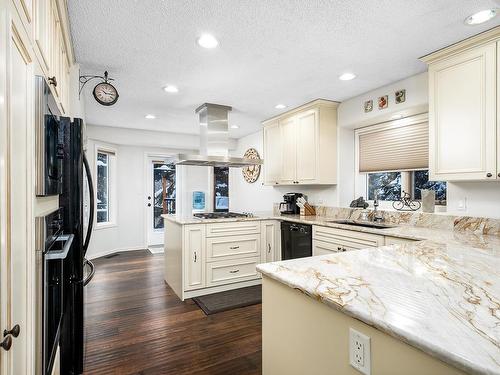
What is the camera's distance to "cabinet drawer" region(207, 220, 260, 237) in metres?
3.37

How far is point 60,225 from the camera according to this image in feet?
4.42

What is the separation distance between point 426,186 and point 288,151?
1.84m

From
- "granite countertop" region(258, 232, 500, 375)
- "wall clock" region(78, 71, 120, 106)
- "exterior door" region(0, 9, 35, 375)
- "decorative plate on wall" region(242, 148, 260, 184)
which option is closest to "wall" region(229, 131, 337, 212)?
"decorative plate on wall" region(242, 148, 260, 184)

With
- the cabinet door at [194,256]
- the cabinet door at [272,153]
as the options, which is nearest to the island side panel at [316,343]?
the cabinet door at [194,256]

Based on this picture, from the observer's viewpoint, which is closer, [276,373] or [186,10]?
[276,373]

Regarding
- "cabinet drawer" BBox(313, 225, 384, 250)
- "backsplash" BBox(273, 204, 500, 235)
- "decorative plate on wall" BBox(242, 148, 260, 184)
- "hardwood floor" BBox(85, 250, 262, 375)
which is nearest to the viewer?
"hardwood floor" BBox(85, 250, 262, 375)

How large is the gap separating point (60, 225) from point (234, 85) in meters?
2.38

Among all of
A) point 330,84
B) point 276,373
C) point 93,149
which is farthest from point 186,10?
point 93,149

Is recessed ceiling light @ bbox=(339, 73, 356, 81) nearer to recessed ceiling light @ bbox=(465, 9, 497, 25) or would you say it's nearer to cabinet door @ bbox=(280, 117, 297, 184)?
recessed ceiling light @ bbox=(465, 9, 497, 25)

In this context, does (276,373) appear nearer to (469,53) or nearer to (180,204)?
(469,53)

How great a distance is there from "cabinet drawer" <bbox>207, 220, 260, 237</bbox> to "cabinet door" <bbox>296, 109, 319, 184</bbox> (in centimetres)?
94

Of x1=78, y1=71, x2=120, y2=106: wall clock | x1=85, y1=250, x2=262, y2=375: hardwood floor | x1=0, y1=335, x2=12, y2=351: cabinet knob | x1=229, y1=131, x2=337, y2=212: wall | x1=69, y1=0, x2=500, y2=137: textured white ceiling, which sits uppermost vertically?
x1=69, y1=0, x2=500, y2=137: textured white ceiling

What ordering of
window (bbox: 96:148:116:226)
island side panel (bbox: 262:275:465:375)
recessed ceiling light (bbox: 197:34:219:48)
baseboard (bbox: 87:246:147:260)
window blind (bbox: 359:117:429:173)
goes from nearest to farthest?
island side panel (bbox: 262:275:465:375)
recessed ceiling light (bbox: 197:34:219:48)
window blind (bbox: 359:117:429:173)
baseboard (bbox: 87:246:147:260)
window (bbox: 96:148:116:226)

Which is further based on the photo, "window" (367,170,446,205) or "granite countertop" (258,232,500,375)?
"window" (367,170,446,205)
